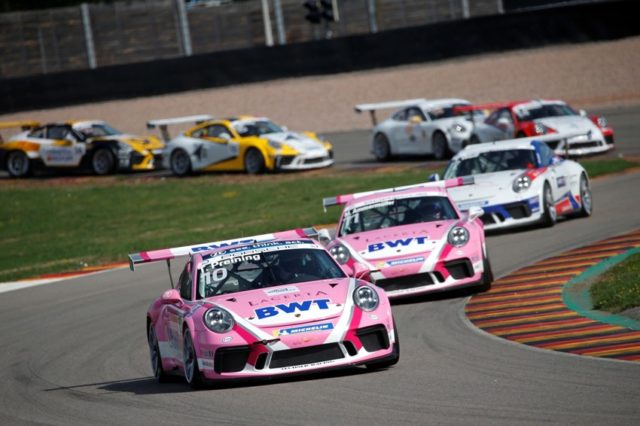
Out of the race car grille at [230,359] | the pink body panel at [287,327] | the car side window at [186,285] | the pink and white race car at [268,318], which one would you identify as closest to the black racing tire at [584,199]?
the pink and white race car at [268,318]

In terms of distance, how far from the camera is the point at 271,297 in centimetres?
988

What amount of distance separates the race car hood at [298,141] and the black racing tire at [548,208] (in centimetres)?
1284

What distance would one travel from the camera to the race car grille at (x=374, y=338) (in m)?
9.52

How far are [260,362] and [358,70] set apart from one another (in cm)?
3285

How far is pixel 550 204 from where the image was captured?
727 inches

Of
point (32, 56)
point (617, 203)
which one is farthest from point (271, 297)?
point (32, 56)

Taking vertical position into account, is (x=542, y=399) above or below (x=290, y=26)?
below

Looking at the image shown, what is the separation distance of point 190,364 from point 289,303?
2.87 ft

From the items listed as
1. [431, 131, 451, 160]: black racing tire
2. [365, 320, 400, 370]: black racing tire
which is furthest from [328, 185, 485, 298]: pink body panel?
[431, 131, 451, 160]: black racing tire

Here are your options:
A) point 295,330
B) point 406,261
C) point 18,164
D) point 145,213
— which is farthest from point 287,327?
point 18,164

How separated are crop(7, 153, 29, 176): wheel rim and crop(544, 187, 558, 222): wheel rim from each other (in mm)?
20700

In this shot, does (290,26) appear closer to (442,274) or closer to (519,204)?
(519,204)

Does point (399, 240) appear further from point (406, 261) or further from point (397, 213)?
point (397, 213)

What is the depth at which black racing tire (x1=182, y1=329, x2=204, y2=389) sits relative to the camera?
959 cm
